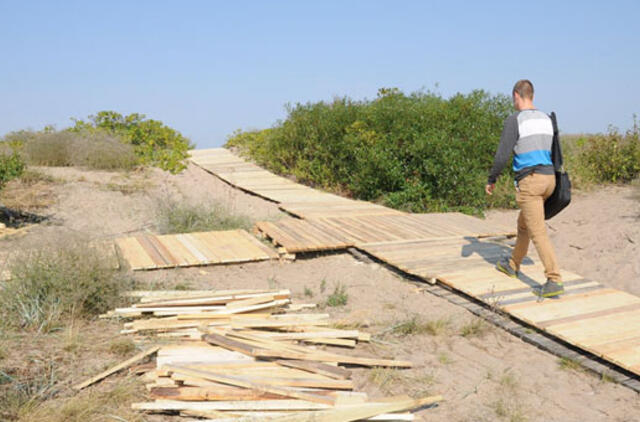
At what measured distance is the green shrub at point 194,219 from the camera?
768cm

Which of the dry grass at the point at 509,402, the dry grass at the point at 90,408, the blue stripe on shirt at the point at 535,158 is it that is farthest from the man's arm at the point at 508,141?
the dry grass at the point at 90,408

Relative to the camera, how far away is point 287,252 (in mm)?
6582

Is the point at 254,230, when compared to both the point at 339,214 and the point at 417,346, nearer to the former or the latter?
the point at 339,214

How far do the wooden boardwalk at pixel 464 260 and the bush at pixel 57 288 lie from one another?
248 cm

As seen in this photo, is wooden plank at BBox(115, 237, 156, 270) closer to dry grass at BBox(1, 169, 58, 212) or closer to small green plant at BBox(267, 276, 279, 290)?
small green plant at BBox(267, 276, 279, 290)

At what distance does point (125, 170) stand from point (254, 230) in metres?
6.03

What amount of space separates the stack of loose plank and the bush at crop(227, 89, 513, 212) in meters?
5.60

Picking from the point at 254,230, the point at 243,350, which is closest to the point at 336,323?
the point at 243,350

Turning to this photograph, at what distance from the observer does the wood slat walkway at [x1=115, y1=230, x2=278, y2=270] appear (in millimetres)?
6050

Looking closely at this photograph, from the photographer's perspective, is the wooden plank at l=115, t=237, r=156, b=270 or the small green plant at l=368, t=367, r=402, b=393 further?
the wooden plank at l=115, t=237, r=156, b=270

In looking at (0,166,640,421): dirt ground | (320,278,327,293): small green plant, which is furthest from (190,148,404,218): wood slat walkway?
(320,278,327,293): small green plant

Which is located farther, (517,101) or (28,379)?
(517,101)

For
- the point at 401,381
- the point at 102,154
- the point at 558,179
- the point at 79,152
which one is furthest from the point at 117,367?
the point at 79,152

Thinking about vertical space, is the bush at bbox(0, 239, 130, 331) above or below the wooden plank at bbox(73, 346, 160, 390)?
above
